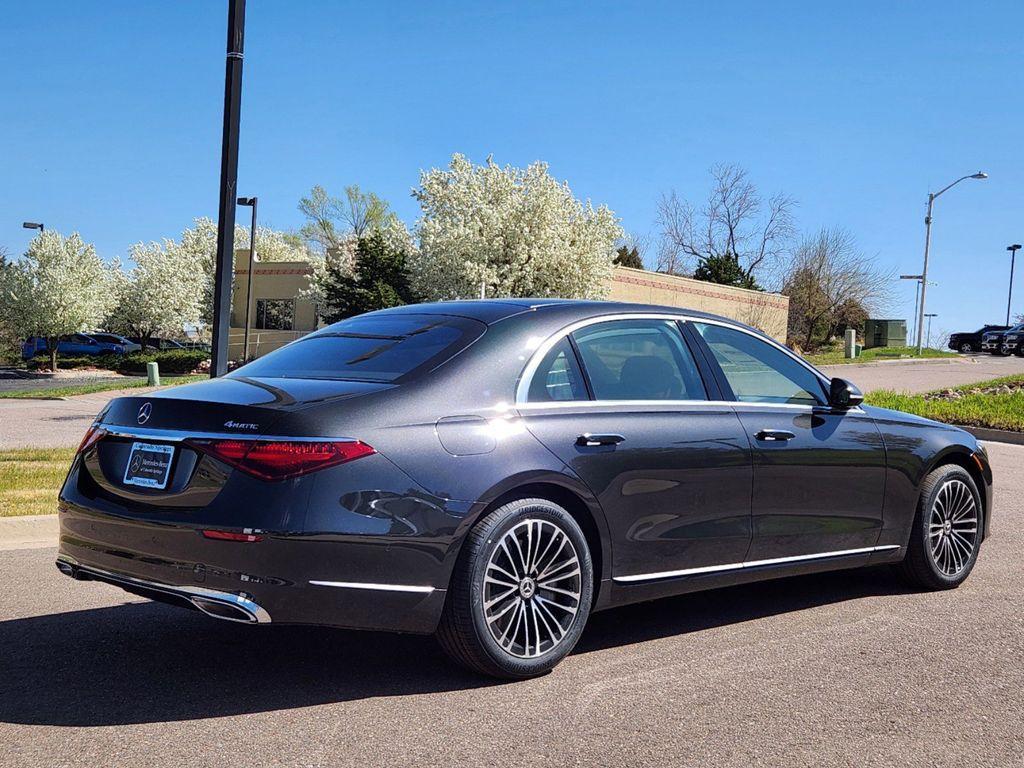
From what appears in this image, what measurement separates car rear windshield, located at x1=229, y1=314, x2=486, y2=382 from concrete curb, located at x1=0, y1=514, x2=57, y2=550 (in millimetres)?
3258

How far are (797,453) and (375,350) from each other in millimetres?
2241

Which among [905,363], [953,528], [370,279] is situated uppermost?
[370,279]

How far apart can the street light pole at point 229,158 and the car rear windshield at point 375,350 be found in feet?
14.1

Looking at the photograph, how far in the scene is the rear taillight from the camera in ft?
13.3

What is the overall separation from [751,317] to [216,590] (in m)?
60.7

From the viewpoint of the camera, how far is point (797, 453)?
561cm

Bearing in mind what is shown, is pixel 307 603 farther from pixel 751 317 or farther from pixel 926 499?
pixel 751 317

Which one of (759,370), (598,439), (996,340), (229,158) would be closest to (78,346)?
(996,340)

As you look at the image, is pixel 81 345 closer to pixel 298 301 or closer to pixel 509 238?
pixel 298 301

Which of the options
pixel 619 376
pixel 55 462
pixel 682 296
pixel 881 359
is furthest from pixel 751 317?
pixel 619 376

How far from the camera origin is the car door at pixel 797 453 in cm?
546

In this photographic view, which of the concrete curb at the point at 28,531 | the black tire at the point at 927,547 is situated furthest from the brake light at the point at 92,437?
the black tire at the point at 927,547

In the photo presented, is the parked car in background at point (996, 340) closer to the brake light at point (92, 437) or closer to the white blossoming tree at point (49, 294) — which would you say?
the white blossoming tree at point (49, 294)

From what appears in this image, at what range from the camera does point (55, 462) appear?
38.5 ft
